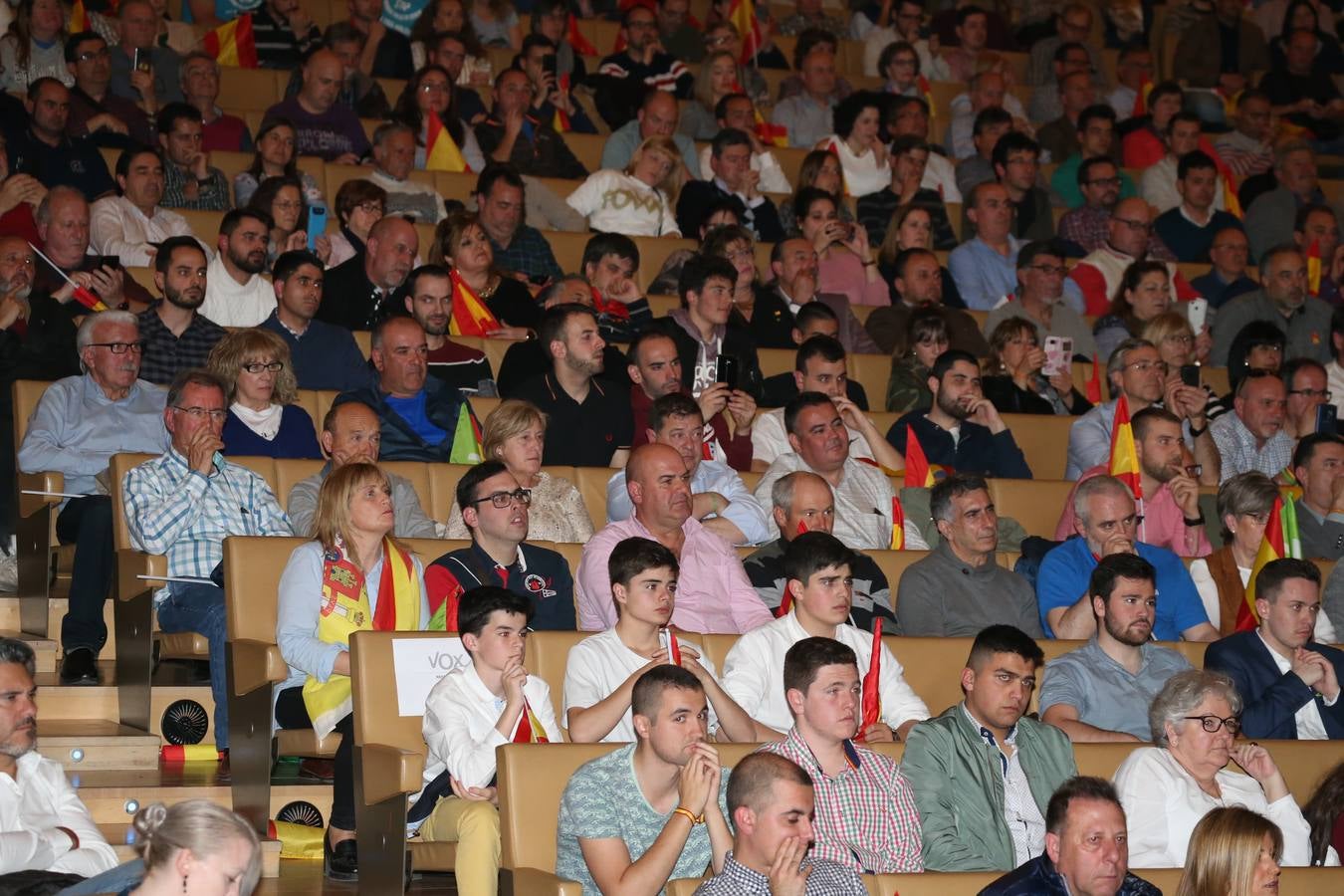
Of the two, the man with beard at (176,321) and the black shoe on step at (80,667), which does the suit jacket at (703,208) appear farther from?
the black shoe on step at (80,667)

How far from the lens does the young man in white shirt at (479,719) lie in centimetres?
398

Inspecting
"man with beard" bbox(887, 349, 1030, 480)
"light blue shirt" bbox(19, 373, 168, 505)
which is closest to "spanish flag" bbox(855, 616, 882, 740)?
"man with beard" bbox(887, 349, 1030, 480)

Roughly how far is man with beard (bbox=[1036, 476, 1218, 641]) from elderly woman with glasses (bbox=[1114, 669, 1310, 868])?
2.93 feet

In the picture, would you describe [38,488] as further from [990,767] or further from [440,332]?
[990,767]

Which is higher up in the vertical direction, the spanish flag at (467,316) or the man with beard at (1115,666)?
the spanish flag at (467,316)

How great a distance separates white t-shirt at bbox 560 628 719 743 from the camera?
425 cm

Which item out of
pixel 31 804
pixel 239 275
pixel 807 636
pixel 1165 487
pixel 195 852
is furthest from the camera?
pixel 239 275

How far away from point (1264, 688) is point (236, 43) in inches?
228

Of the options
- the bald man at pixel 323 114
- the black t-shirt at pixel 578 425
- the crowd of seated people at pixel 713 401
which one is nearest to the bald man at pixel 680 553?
the crowd of seated people at pixel 713 401

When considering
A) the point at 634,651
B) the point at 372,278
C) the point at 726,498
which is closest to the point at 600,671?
the point at 634,651

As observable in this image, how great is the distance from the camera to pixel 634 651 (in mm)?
4355

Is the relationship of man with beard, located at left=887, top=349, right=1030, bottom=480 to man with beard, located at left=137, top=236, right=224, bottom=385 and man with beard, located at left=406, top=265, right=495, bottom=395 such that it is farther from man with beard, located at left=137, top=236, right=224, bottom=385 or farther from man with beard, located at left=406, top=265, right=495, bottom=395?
man with beard, located at left=137, top=236, right=224, bottom=385

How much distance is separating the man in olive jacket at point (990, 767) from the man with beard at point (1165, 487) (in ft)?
5.99

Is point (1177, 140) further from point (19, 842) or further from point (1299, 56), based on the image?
point (19, 842)
